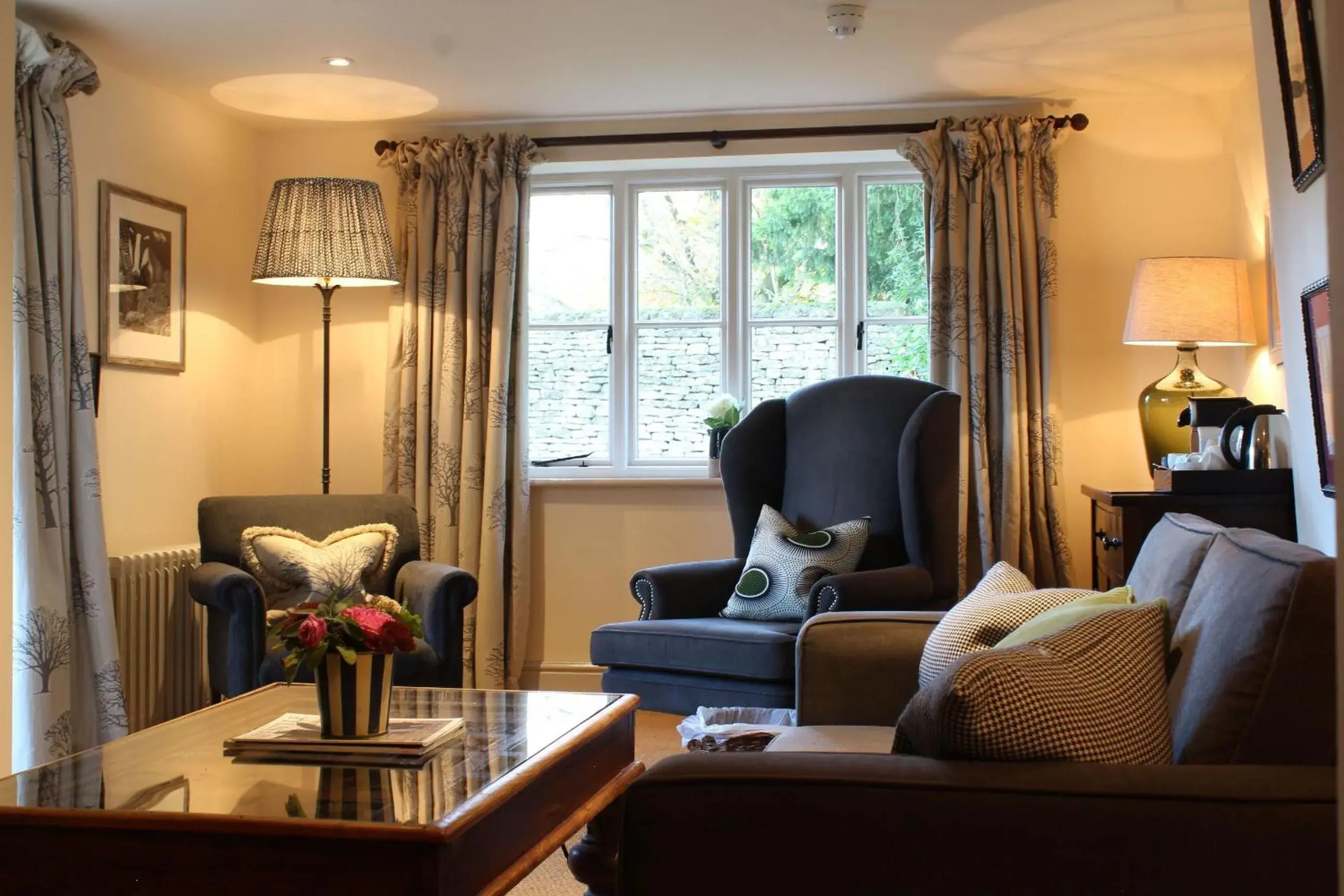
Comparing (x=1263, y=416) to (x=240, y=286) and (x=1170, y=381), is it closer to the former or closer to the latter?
(x=1170, y=381)

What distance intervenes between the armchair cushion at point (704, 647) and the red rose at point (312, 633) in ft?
5.13

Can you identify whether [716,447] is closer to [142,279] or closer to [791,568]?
[791,568]

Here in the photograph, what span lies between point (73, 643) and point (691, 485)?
7.45 ft

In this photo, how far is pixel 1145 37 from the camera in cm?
412

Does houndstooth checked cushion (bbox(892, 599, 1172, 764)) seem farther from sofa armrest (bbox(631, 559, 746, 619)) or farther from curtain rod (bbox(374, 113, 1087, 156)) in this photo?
curtain rod (bbox(374, 113, 1087, 156))

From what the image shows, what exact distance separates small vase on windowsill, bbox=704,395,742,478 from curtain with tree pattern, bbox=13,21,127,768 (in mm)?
2205

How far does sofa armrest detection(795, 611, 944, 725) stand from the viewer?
263 cm

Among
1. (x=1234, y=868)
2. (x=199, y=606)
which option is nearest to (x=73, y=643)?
(x=199, y=606)

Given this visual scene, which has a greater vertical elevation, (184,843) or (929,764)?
(929,764)

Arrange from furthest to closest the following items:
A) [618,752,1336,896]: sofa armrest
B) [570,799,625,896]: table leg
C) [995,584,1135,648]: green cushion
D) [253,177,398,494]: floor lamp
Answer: [253,177,398,494]: floor lamp
[570,799,625,896]: table leg
[995,584,1135,648]: green cushion
[618,752,1336,896]: sofa armrest

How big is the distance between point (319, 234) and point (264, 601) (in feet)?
4.52

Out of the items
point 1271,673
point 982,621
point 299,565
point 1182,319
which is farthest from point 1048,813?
point 1182,319

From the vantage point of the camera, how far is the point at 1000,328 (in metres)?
4.77

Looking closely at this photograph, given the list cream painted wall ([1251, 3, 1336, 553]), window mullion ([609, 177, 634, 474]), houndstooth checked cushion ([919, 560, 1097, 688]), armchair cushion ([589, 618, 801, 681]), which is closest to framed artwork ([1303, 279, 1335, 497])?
cream painted wall ([1251, 3, 1336, 553])
